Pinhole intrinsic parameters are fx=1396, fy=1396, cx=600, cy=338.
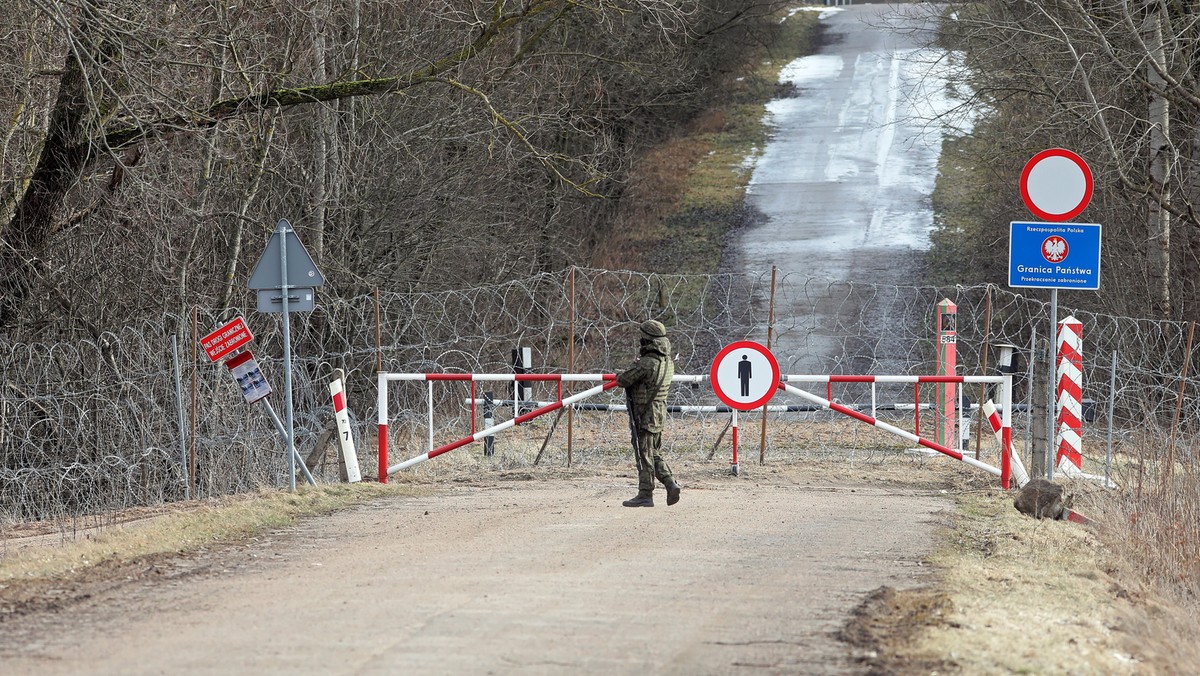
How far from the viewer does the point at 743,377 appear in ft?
44.1

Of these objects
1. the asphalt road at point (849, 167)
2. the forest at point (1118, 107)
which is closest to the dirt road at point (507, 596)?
the forest at point (1118, 107)

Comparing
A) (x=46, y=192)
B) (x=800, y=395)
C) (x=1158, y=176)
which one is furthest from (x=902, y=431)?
(x=46, y=192)

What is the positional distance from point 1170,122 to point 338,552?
15.8 metres

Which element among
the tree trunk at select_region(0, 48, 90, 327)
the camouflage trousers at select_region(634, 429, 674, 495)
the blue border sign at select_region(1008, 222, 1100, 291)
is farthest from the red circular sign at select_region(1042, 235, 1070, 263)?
the tree trunk at select_region(0, 48, 90, 327)

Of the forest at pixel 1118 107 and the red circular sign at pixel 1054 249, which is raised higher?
the forest at pixel 1118 107

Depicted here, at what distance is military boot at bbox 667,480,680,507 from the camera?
1135cm

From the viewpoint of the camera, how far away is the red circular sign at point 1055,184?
11719mm

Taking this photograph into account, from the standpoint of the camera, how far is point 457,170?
22.4 meters

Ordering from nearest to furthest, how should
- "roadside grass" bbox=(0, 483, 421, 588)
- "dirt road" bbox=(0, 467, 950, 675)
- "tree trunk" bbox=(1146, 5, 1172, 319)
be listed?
"dirt road" bbox=(0, 467, 950, 675) → "roadside grass" bbox=(0, 483, 421, 588) → "tree trunk" bbox=(1146, 5, 1172, 319)

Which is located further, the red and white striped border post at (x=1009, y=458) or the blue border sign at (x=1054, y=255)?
the red and white striped border post at (x=1009, y=458)

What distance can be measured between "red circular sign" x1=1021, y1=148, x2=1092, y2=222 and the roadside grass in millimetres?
6054

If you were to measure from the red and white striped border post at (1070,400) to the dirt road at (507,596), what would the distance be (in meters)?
2.69

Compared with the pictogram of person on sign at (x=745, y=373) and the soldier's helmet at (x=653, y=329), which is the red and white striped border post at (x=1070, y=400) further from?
the soldier's helmet at (x=653, y=329)

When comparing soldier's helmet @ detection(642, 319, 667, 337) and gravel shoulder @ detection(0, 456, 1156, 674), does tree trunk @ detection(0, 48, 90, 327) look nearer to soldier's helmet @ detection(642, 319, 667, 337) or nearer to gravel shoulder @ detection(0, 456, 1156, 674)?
gravel shoulder @ detection(0, 456, 1156, 674)
